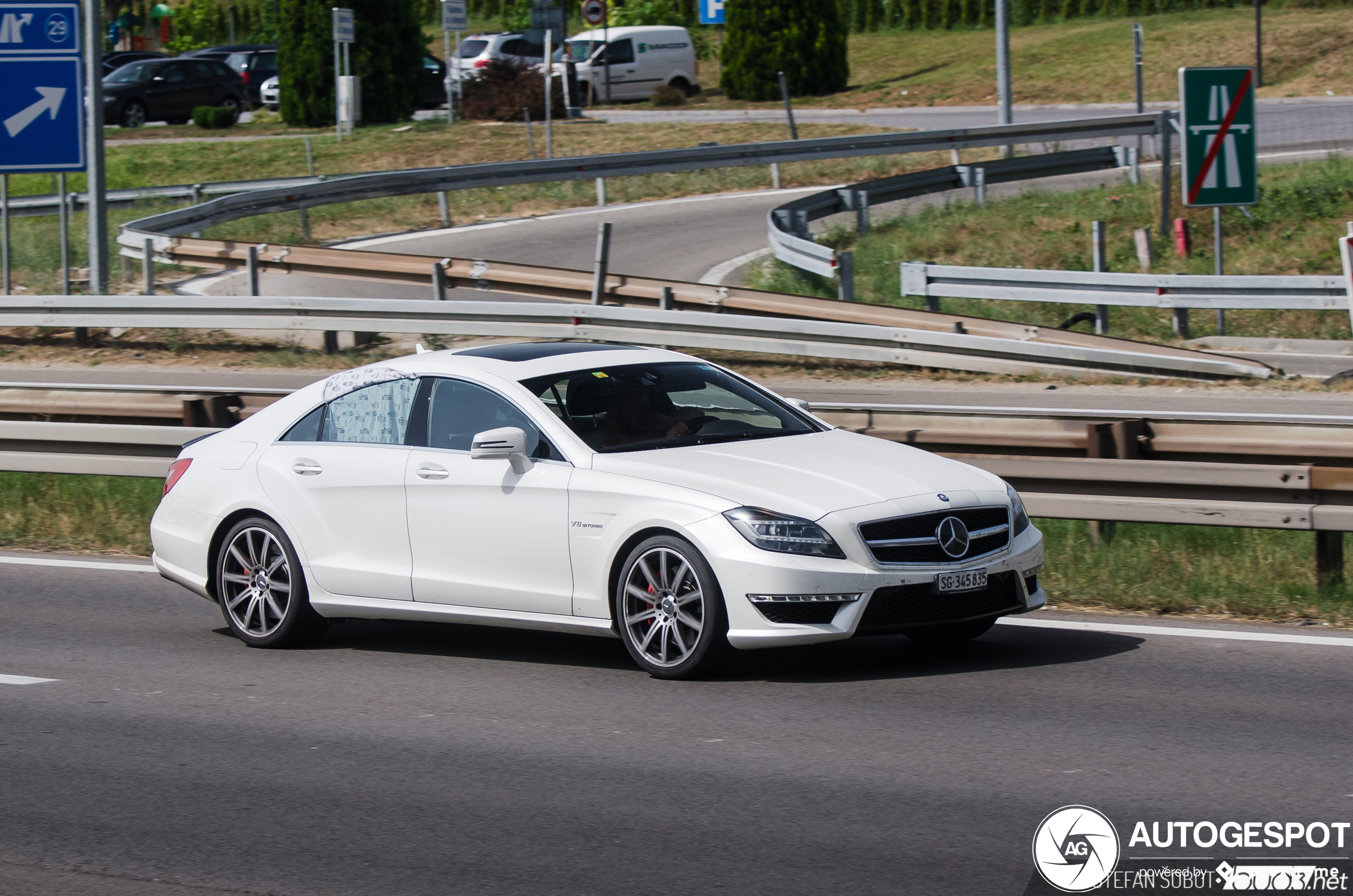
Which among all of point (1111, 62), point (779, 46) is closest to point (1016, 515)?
point (779, 46)

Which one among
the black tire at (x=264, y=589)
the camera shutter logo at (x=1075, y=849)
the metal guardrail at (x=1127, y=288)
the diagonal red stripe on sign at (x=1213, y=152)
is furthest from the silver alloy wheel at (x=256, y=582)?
the metal guardrail at (x=1127, y=288)

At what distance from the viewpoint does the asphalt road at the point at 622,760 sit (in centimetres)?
539

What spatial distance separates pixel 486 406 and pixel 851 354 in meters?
9.23

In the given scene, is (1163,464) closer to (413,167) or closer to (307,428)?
(307,428)

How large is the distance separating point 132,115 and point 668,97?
15.0 m

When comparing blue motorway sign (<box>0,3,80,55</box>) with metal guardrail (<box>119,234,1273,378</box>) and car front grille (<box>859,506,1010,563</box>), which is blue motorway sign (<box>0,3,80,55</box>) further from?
car front grille (<box>859,506,1010,563</box>)

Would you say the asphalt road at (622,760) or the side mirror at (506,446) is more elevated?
the side mirror at (506,446)

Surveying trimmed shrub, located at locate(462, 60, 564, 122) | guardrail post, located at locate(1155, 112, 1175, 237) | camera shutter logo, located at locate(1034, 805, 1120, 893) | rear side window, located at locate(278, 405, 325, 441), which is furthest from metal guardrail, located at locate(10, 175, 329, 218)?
camera shutter logo, located at locate(1034, 805, 1120, 893)

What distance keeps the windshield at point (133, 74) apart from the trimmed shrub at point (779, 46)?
54.4 feet

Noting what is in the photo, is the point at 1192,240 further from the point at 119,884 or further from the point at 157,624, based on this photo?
the point at 119,884

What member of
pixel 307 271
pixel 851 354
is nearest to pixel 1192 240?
pixel 851 354

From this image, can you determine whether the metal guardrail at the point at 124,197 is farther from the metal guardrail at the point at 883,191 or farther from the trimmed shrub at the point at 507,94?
the metal guardrail at the point at 883,191

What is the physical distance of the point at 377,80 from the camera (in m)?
44.1

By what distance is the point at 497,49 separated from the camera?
51.8m
